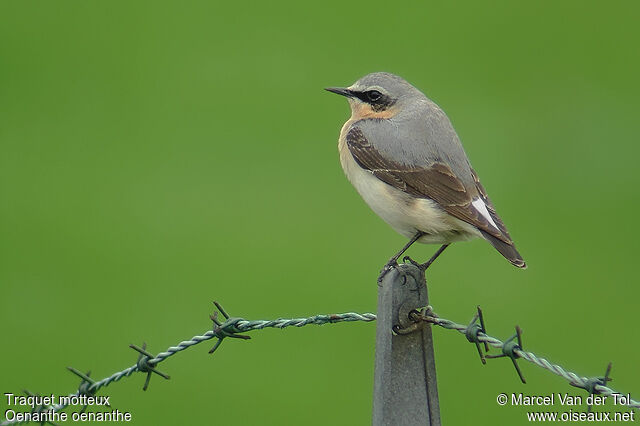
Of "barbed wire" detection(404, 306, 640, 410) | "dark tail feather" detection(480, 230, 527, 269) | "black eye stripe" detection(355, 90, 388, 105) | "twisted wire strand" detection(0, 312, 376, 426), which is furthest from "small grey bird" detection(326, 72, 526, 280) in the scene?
"barbed wire" detection(404, 306, 640, 410)

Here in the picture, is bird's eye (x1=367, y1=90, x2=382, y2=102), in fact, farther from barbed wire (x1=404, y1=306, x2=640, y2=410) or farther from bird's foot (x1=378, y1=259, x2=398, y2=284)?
barbed wire (x1=404, y1=306, x2=640, y2=410)

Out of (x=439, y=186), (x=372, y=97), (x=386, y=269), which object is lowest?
(x=386, y=269)

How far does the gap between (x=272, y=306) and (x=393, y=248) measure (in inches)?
78.2

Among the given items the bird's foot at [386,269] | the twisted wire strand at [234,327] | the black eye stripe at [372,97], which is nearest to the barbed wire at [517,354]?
the twisted wire strand at [234,327]

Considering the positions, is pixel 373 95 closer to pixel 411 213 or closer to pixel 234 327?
pixel 411 213

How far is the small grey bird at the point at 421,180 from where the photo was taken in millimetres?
5859

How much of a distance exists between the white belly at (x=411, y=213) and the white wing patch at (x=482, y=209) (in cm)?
9

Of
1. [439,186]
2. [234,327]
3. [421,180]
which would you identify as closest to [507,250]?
[439,186]

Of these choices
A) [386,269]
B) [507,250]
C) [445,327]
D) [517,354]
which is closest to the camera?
[517,354]

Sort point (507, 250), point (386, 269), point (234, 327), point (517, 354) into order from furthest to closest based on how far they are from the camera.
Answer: point (507, 250) → point (386, 269) → point (234, 327) → point (517, 354)

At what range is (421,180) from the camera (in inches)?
236

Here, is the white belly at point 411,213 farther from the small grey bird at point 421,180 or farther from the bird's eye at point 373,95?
the bird's eye at point 373,95

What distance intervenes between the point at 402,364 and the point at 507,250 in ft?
5.60

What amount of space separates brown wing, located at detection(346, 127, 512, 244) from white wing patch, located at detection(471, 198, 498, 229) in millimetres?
18
